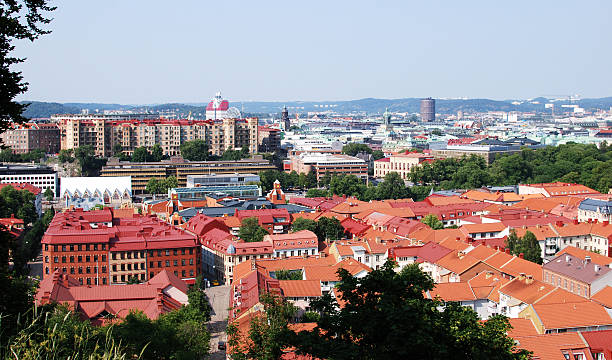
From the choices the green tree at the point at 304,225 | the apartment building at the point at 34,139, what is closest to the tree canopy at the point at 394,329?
the green tree at the point at 304,225

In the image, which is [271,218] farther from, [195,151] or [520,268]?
[195,151]

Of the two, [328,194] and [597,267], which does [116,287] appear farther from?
[328,194]

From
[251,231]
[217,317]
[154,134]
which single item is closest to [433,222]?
[251,231]

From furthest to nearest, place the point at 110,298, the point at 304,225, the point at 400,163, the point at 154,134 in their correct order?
the point at 154,134, the point at 400,163, the point at 304,225, the point at 110,298

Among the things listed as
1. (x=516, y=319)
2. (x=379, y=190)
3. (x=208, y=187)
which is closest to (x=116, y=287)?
(x=516, y=319)

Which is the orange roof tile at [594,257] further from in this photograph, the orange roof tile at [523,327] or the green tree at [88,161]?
the green tree at [88,161]

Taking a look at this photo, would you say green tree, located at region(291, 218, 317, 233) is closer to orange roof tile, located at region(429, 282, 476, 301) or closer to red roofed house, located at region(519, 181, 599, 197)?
orange roof tile, located at region(429, 282, 476, 301)
